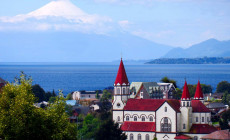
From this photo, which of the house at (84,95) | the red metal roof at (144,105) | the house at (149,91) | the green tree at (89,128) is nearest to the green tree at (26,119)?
the green tree at (89,128)

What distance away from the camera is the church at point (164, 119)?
71.2 m

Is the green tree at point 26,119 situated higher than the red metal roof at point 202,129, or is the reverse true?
the green tree at point 26,119

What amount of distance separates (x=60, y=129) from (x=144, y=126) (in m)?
33.6

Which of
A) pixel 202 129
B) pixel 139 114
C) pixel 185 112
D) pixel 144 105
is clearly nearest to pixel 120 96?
pixel 144 105

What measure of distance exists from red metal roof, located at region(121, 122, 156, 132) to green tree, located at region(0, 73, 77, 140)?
3131cm

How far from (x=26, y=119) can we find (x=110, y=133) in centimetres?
3054

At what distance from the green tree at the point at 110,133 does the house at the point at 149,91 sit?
2305 centimetres

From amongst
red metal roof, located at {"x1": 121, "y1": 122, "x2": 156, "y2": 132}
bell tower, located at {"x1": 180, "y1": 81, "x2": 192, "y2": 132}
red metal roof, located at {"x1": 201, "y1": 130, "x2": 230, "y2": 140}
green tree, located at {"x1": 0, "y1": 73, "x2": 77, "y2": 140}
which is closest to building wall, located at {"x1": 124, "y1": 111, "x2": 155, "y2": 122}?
red metal roof, located at {"x1": 121, "y1": 122, "x2": 156, "y2": 132}

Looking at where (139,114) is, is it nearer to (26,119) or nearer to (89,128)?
(89,128)

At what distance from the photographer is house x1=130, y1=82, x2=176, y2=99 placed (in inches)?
3711

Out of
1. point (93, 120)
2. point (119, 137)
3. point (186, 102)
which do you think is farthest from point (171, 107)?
point (93, 120)

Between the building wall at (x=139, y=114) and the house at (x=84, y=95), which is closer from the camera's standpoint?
the building wall at (x=139, y=114)

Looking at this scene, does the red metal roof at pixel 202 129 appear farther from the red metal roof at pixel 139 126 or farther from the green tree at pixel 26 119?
the green tree at pixel 26 119

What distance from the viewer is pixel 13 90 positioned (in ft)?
134
